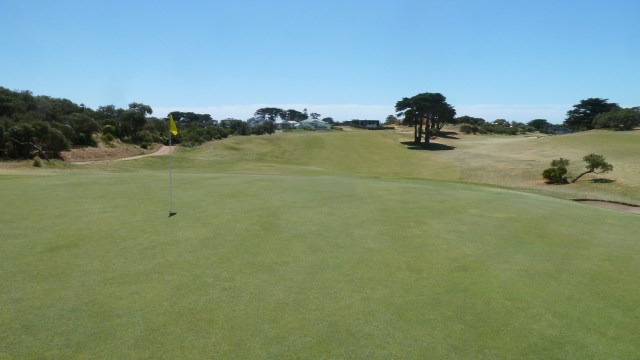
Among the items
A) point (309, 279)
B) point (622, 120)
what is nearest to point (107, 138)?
point (309, 279)

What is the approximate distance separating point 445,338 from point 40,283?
6836 millimetres

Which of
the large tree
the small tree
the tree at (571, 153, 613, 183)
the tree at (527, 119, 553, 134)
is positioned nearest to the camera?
the tree at (571, 153, 613, 183)

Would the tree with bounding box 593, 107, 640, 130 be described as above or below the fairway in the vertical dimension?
above

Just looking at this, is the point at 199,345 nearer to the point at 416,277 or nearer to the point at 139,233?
the point at 416,277

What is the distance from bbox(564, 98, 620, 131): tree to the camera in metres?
97.3

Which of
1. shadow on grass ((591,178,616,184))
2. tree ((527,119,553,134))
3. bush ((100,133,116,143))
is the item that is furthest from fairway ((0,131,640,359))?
tree ((527,119,553,134))

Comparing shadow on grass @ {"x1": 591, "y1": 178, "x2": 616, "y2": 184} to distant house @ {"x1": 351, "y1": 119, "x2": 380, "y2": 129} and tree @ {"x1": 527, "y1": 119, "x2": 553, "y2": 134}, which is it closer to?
distant house @ {"x1": 351, "y1": 119, "x2": 380, "y2": 129}

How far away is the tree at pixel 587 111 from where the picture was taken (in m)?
97.3

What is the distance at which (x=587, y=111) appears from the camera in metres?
99.2

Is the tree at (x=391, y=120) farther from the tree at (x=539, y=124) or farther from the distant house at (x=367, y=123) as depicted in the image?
the tree at (x=539, y=124)

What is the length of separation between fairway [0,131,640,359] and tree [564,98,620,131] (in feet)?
330

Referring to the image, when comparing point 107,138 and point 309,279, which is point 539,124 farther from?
point 309,279

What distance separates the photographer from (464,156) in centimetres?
5841

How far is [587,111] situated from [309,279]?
11399 centimetres
